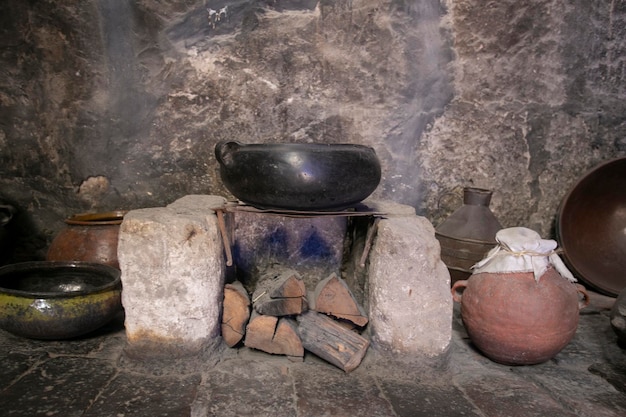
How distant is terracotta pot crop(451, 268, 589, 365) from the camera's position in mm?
1802

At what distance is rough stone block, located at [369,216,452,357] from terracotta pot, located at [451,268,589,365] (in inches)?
8.0

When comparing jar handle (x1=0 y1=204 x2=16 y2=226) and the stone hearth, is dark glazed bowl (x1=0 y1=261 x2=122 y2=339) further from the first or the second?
jar handle (x1=0 y1=204 x2=16 y2=226)

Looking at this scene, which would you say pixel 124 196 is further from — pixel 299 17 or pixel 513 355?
pixel 513 355

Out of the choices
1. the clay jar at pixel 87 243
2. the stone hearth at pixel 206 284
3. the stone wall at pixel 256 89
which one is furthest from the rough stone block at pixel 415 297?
the clay jar at pixel 87 243

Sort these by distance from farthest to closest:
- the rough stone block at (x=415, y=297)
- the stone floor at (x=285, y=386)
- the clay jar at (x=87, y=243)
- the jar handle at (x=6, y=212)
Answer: the jar handle at (x=6, y=212) → the clay jar at (x=87, y=243) → the rough stone block at (x=415, y=297) → the stone floor at (x=285, y=386)

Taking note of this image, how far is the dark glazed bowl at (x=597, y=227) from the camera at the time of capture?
2971 millimetres

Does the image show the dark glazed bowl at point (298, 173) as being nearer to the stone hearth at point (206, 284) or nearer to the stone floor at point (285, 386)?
the stone hearth at point (206, 284)

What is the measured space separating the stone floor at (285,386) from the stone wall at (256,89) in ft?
3.83

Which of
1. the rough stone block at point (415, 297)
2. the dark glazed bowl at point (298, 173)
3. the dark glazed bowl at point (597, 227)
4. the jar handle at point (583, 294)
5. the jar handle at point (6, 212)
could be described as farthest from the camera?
the dark glazed bowl at point (597, 227)

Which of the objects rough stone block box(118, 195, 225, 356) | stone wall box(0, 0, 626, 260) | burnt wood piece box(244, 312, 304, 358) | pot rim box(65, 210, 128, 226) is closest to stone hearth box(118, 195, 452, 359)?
rough stone block box(118, 195, 225, 356)

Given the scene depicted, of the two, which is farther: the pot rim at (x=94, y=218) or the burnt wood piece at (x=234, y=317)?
the pot rim at (x=94, y=218)

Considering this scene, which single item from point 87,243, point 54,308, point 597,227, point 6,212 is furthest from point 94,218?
point 597,227

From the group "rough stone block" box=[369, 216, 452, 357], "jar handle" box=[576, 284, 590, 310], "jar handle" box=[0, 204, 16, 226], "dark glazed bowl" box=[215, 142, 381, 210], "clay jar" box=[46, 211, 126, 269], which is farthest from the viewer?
"jar handle" box=[0, 204, 16, 226]

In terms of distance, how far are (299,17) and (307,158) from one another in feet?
4.73
